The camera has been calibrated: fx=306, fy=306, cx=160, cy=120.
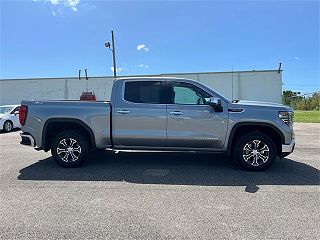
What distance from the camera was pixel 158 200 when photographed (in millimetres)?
4719

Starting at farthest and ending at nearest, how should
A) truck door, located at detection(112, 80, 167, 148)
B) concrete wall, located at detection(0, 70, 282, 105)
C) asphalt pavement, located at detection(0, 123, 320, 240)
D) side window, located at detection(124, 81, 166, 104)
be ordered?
1. concrete wall, located at detection(0, 70, 282, 105)
2. side window, located at detection(124, 81, 166, 104)
3. truck door, located at detection(112, 80, 167, 148)
4. asphalt pavement, located at detection(0, 123, 320, 240)

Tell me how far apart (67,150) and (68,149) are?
1.2 inches

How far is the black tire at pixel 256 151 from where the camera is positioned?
6.41m

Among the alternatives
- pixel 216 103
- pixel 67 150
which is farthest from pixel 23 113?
pixel 216 103

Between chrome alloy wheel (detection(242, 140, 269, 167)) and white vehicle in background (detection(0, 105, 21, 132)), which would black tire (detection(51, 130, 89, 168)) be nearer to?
chrome alloy wheel (detection(242, 140, 269, 167))

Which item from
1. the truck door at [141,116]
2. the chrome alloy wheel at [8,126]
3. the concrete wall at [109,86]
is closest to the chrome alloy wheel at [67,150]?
the truck door at [141,116]

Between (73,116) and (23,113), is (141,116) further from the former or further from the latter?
(23,113)

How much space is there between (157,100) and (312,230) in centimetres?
393

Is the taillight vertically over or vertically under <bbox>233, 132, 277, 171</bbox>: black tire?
over

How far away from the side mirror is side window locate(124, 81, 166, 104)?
1.03 meters

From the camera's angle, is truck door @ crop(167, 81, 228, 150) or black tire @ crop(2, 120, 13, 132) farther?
black tire @ crop(2, 120, 13, 132)

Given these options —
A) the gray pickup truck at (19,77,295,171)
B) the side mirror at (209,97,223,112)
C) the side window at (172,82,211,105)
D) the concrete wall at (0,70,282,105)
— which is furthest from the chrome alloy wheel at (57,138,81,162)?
the concrete wall at (0,70,282,105)

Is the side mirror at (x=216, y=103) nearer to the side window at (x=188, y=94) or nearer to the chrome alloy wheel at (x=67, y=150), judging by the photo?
the side window at (x=188, y=94)

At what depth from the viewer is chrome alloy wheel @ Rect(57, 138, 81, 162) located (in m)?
6.73
